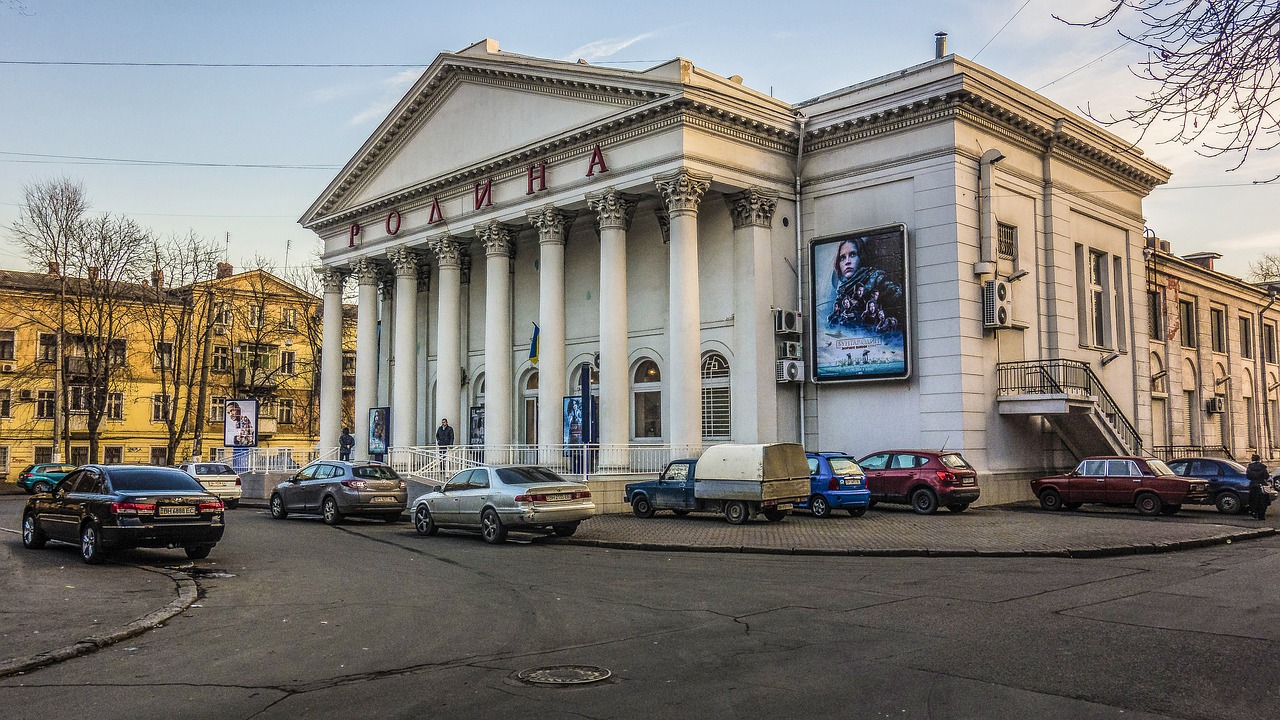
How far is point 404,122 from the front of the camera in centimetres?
3669

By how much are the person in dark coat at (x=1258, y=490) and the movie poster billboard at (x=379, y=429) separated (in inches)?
1047

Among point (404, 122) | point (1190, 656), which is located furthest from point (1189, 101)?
point (404, 122)

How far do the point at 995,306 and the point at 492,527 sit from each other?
14.8m

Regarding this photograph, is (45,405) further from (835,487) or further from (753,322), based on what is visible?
(835,487)

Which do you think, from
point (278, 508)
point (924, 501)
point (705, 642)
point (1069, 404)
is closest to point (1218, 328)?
point (1069, 404)

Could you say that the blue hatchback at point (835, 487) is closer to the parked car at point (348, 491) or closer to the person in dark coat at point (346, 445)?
the parked car at point (348, 491)

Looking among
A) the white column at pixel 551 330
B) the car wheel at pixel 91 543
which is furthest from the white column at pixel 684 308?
the car wheel at pixel 91 543

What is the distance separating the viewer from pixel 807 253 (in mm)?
29281

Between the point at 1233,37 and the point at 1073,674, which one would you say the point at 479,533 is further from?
the point at 1233,37

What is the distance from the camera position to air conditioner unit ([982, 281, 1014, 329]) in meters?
26.0

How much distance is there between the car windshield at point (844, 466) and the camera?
22.7 meters

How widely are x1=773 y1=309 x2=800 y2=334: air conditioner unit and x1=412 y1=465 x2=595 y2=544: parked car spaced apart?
10431 mm

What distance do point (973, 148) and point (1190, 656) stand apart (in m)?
20.7

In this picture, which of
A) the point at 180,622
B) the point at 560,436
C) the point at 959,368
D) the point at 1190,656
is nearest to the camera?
the point at 1190,656
